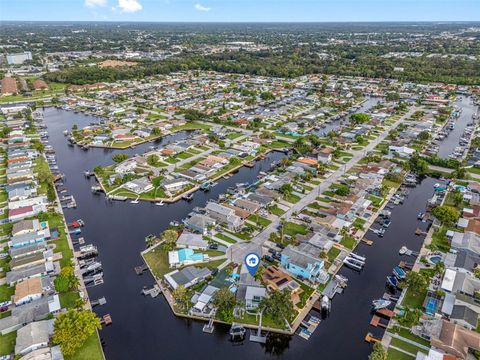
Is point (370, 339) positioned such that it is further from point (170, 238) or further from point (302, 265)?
point (170, 238)

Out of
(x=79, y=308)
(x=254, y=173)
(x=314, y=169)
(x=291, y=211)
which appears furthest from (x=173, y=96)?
(x=79, y=308)

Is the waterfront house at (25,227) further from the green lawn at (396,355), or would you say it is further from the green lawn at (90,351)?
the green lawn at (396,355)

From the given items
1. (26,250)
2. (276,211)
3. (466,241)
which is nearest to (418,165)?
(466,241)

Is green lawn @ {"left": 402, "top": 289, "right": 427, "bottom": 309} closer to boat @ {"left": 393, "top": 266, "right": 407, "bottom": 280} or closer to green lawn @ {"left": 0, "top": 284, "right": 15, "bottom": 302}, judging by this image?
boat @ {"left": 393, "top": 266, "right": 407, "bottom": 280}

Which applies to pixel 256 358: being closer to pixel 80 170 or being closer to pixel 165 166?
pixel 165 166

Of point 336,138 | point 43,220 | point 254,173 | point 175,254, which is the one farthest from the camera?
point 336,138

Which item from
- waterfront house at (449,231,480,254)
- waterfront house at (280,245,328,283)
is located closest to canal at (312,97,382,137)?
waterfront house at (449,231,480,254)
